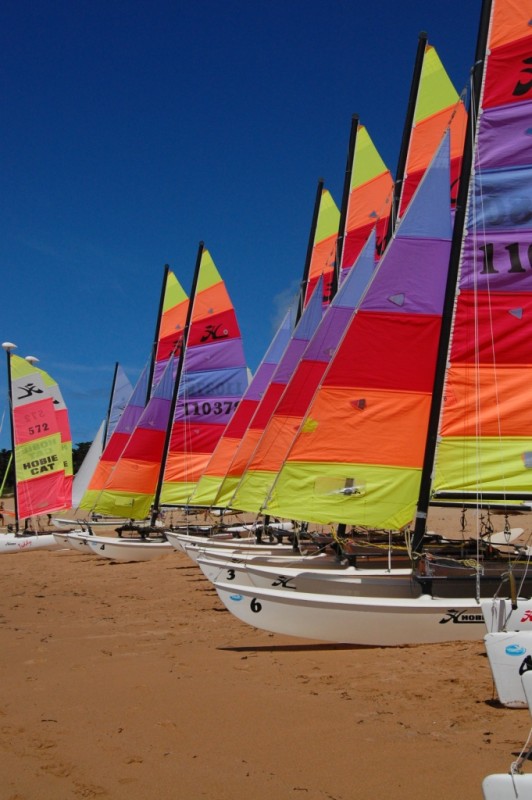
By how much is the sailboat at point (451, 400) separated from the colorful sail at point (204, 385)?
10723 millimetres

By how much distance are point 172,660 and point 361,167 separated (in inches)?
517

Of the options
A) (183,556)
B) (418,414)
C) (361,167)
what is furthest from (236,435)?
(418,414)

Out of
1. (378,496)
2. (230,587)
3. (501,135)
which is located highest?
(501,135)

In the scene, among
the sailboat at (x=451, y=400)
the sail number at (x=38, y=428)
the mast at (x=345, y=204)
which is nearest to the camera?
the sailboat at (x=451, y=400)

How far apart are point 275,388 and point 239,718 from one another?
35.3 ft

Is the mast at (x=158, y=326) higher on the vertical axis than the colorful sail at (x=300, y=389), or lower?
higher

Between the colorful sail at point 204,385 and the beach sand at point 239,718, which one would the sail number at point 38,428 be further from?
the beach sand at point 239,718

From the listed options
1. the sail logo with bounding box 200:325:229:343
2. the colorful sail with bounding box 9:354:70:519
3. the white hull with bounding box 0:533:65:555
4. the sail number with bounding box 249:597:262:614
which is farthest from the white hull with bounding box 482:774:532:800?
the colorful sail with bounding box 9:354:70:519

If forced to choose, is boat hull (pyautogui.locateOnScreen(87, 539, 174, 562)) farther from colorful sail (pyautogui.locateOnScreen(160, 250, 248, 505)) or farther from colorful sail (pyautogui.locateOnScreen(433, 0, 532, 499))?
colorful sail (pyautogui.locateOnScreen(433, 0, 532, 499))

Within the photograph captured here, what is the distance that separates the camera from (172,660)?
768cm

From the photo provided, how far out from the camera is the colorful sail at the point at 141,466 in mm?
19953

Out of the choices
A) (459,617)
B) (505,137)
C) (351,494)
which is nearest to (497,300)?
(505,137)

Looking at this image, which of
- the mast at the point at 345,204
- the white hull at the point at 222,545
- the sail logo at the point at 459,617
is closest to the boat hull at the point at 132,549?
the white hull at the point at 222,545

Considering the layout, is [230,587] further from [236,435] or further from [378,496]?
[236,435]
